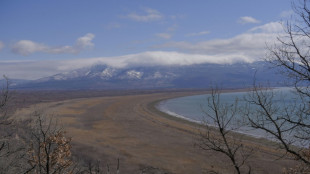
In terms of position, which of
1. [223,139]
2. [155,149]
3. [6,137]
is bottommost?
[155,149]

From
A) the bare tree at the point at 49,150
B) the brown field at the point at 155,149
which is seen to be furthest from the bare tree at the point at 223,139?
the bare tree at the point at 49,150

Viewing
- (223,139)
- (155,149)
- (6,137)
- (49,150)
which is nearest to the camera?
(49,150)

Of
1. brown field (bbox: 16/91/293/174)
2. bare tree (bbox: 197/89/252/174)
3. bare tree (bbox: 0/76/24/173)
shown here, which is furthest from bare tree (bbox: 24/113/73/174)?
bare tree (bbox: 197/89/252/174)

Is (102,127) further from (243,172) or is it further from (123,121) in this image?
(243,172)

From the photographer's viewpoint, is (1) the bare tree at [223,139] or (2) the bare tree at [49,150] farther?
(1) the bare tree at [223,139]

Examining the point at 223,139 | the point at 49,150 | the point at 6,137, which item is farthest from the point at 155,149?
the point at 49,150

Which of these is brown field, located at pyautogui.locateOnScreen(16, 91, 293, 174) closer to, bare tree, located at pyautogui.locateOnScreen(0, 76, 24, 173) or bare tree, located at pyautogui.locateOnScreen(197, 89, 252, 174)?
bare tree, located at pyautogui.locateOnScreen(197, 89, 252, 174)

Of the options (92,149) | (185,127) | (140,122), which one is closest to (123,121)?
(140,122)

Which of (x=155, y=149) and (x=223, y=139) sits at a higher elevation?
(x=223, y=139)

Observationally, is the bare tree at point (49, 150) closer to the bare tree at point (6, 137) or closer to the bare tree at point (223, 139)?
the bare tree at point (6, 137)

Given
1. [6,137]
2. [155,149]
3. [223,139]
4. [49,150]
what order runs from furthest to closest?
1. [155,149]
2. [223,139]
3. [6,137]
4. [49,150]

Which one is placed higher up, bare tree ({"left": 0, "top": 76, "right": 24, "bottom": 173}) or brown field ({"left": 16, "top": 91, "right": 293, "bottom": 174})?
bare tree ({"left": 0, "top": 76, "right": 24, "bottom": 173})

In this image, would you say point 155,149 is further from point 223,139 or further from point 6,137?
point 6,137

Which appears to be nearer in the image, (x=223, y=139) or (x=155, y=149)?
(x=223, y=139)
